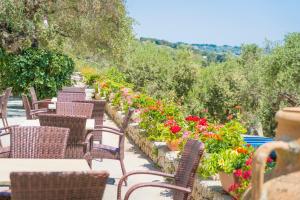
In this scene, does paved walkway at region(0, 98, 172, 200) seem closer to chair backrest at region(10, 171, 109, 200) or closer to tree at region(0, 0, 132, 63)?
chair backrest at region(10, 171, 109, 200)

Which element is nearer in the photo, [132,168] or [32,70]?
[132,168]

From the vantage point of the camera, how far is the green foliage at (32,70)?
569 inches

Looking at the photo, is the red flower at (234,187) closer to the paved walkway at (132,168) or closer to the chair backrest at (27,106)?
the paved walkway at (132,168)

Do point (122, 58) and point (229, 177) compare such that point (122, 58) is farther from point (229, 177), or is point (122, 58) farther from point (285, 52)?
point (285, 52)

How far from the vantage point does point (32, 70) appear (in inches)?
573

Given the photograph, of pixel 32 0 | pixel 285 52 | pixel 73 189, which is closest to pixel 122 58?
pixel 32 0

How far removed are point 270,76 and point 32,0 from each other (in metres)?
20.4

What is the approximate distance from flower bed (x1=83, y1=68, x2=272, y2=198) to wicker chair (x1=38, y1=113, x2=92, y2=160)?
1.32 m

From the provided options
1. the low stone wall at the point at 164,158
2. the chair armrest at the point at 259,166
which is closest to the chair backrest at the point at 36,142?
the low stone wall at the point at 164,158

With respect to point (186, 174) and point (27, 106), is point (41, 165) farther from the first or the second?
point (27, 106)

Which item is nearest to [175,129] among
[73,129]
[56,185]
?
[73,129]

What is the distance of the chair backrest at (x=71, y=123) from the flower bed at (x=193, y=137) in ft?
4.48

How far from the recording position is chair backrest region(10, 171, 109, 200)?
2.48 meters

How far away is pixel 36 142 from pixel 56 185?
7.29 ft
